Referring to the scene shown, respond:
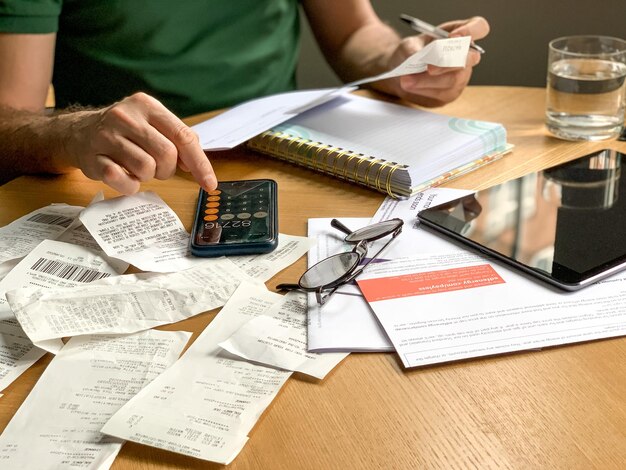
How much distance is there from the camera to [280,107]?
1.11 metres

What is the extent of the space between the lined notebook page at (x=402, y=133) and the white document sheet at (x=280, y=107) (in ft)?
0.06

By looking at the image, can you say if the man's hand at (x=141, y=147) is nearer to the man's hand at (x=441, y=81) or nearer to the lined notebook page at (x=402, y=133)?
the lined notebook page at (x=402, y=133)

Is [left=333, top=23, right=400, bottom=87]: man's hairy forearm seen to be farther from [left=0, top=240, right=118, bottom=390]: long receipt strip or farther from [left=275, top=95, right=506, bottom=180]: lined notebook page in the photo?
[left=0, top=240, right=118, bottom=390]: long receipt strip

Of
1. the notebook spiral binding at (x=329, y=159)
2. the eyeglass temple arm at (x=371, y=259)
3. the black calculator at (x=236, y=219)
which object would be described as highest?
the notebook spiral binding at (x=329, y=159)

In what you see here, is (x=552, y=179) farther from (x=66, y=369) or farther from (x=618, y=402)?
(x=66, y=369)

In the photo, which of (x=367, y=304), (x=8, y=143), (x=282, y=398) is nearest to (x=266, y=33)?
(x=8, y=143)

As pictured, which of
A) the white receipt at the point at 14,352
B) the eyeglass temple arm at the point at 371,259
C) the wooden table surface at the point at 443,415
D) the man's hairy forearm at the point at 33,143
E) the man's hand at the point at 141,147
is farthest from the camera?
the man's hairy forearm at the point at 33,143

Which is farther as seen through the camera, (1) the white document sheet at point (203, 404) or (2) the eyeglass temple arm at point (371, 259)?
(2) the eyeglass temple arm at point (371, 259)

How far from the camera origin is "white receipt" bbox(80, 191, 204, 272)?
786mm

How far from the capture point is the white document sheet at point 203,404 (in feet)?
1.80

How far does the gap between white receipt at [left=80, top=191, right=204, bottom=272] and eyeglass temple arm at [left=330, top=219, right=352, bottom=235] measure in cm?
16

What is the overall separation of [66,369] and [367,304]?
0.89 ft

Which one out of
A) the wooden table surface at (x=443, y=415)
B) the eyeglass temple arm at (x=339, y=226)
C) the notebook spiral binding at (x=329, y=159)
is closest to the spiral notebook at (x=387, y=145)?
the notebook spiral binding at (x=329, y=159)

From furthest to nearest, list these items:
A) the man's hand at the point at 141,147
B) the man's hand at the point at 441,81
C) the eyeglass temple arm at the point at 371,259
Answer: the man's hand at the point at 441,81, the man's hand at the point at 141,147, the eyeglass temple arm at the point at 371,259
